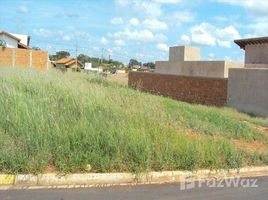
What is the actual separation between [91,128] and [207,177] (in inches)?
95.5

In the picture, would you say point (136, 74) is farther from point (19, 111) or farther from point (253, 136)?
point (19, 111)

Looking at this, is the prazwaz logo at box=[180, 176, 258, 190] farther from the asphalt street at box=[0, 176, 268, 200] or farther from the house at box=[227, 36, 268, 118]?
the house at box=[227, 36, 268, 118]

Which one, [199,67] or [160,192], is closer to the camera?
[160,192]

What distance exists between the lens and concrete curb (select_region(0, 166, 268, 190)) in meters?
6.91

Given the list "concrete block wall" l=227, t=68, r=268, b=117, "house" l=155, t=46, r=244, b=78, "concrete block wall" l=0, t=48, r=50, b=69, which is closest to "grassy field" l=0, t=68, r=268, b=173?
"concrete block wall" l=227, t=68, r=268, b=117

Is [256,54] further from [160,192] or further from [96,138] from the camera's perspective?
[160,192]

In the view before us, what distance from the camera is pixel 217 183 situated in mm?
7734

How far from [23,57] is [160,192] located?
40.7 m

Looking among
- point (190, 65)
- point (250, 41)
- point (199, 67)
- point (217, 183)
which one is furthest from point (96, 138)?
point (190, 65)

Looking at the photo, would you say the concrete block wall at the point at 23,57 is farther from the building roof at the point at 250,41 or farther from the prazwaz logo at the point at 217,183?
the prazwaz logo at the point at 217,183

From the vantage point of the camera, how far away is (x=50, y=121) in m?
8.80

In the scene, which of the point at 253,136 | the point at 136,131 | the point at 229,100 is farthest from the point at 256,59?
the point at 136,131

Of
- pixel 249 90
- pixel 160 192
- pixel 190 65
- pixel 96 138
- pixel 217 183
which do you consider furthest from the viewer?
pixel 190 65

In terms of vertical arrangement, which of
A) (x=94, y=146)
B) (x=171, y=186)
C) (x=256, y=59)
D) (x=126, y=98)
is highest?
(x=256, y=59)
